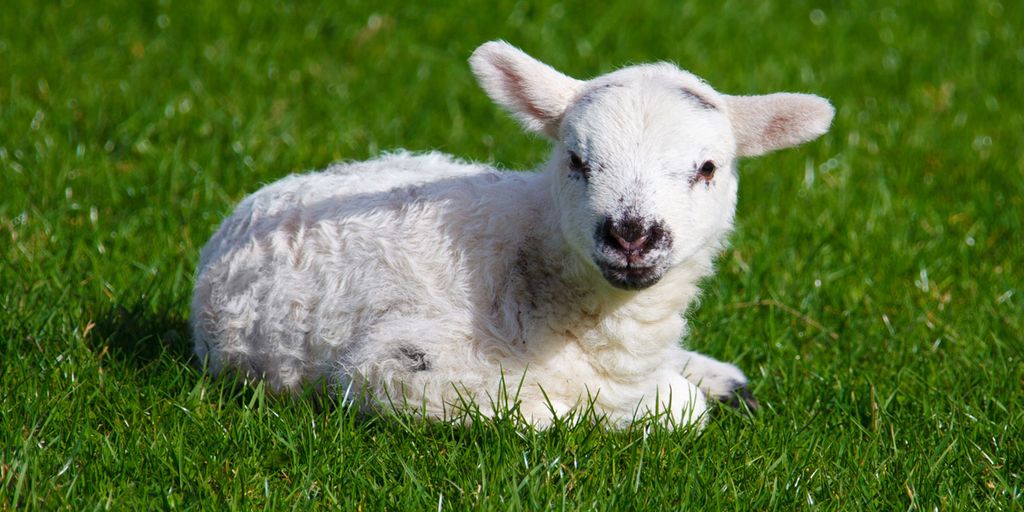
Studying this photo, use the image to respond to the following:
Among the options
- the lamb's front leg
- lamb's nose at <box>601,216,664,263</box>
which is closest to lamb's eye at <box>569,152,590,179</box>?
lamb's nose at <box>601,216,664,263</box>

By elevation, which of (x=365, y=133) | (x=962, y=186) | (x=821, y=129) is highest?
(x=821, y=129)

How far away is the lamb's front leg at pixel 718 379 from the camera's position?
4.84m

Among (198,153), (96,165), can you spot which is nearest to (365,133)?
(198,153)

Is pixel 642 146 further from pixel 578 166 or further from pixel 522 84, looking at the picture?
pixel 522 84

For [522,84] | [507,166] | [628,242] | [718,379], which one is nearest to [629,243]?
[628,242]

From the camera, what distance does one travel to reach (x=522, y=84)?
443cm

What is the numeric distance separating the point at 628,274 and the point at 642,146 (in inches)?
17.7

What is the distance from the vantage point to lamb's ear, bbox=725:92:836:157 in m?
4.41

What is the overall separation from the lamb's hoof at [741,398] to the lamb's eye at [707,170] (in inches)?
37.5

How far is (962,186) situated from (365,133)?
367cm

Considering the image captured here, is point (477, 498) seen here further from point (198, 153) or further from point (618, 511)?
point (198, 153)

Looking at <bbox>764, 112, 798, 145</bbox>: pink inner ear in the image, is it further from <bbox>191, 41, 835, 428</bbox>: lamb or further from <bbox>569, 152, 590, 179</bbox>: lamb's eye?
<bbox>569, 152, 590, 179</bbox>: lamb's eye

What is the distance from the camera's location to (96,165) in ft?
22.2

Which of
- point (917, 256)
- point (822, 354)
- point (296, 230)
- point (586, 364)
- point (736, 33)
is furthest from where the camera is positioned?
point (736, 33)
